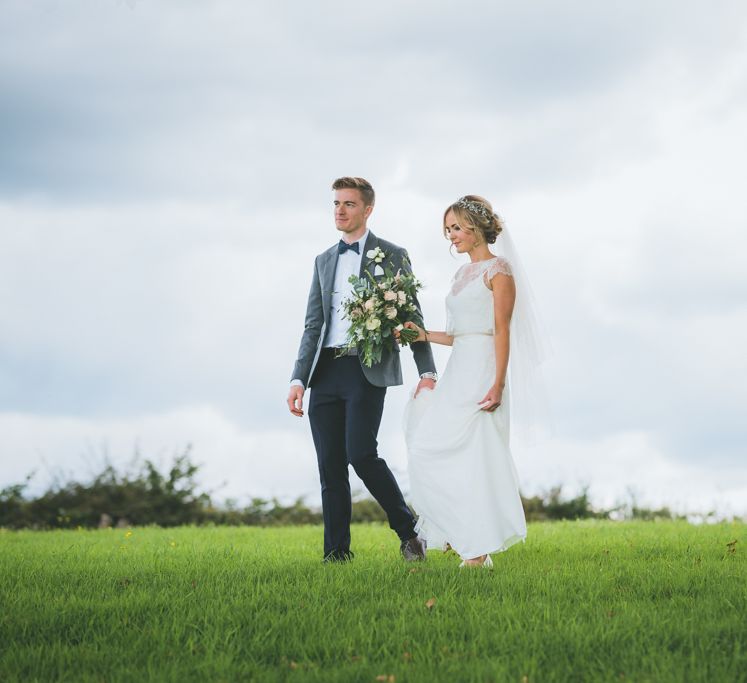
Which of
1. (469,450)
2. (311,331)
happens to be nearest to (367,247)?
(311,331)

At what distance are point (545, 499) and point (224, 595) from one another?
31.6ft

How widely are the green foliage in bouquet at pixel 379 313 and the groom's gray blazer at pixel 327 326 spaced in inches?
5.5

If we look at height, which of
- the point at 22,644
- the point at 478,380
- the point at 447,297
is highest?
the point at 447,297

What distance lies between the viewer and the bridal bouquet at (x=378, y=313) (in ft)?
20.6

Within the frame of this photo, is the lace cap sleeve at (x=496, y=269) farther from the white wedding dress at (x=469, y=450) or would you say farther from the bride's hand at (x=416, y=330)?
the bride's hand at (x=416, y=330)

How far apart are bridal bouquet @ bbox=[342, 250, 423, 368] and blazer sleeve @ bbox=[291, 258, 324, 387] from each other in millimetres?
468

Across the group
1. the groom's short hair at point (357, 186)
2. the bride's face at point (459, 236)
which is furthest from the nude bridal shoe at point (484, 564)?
the groom's short hair at point (357, 186)

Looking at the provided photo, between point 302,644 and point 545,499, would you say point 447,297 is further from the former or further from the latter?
point 545,499

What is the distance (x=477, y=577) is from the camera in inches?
223

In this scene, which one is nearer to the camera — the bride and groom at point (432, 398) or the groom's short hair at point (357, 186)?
the bride and groom at point (432, 398)

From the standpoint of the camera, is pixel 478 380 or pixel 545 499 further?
pixel 545 499

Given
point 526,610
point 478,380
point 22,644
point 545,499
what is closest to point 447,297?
point 478,380

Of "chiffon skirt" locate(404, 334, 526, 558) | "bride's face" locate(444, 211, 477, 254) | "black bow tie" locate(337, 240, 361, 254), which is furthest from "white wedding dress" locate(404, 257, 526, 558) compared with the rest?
"black bow tie" locate(337, 240, 361, 254)

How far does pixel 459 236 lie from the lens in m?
6.31
